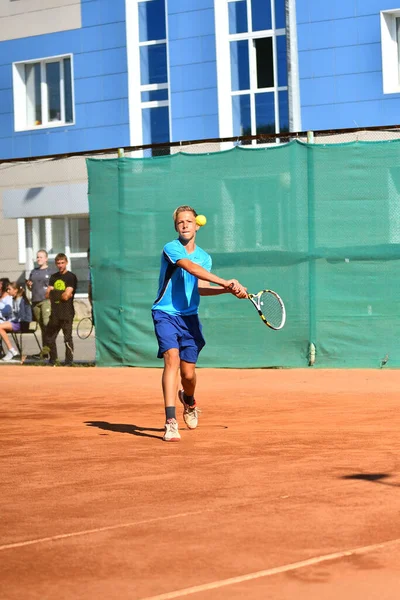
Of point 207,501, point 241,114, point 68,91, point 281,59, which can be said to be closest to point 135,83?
point 68,91

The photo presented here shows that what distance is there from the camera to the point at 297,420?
9.32 metres

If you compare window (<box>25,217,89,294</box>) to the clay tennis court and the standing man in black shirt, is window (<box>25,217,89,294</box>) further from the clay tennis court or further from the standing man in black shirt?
the clay tennis court

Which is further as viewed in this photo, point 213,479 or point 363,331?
point 363,331

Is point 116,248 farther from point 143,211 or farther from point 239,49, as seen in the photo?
point 239,49

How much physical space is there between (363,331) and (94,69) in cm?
1374

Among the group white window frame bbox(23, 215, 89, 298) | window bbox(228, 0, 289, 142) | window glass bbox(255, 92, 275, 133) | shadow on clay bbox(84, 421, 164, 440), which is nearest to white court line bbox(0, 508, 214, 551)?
shadow on clay bbox(84, 421, 164, 440)

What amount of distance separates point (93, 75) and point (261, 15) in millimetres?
3923

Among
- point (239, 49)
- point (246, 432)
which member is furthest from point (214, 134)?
point (246, 432)

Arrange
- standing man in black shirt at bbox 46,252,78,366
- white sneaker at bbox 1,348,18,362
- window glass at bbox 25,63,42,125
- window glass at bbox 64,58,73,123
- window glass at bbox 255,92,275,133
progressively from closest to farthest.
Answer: standing man in black shirt at bbox 46,252,78,366 → white sneaker at bbox 1,348,18,362 → window glass at bbox 255,92,275,133 → window glass at bbox 64,58,73,123 → window glass at bbox 25,63,42,125

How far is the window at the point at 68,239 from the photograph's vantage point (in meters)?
25.1

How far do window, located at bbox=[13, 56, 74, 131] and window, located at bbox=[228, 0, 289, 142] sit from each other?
167 inches

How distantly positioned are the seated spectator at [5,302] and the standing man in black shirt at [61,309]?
3.49 ft

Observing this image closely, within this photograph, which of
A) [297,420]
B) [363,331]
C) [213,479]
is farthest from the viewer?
[363,331]

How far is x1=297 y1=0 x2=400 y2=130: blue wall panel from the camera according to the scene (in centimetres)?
2116
